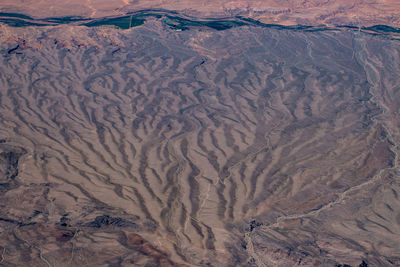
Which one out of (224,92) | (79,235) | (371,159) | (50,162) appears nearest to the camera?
(79,235)

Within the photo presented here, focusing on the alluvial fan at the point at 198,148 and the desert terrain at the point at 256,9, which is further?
the desert terrain at the point at 256,9

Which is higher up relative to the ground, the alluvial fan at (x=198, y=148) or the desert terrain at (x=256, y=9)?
the desert terrain at (x=256, y=9)

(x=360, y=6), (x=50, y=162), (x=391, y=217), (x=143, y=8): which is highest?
(x=360, y=6)

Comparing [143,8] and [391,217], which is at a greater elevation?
[143,8]

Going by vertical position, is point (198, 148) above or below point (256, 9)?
below

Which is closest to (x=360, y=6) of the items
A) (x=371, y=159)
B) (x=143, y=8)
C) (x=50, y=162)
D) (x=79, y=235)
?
(x=143, y=8)

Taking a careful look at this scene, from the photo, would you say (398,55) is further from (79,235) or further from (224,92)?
(79,235)

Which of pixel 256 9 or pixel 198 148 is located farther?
pixel 256 9

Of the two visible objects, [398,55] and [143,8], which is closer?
[398,55]
